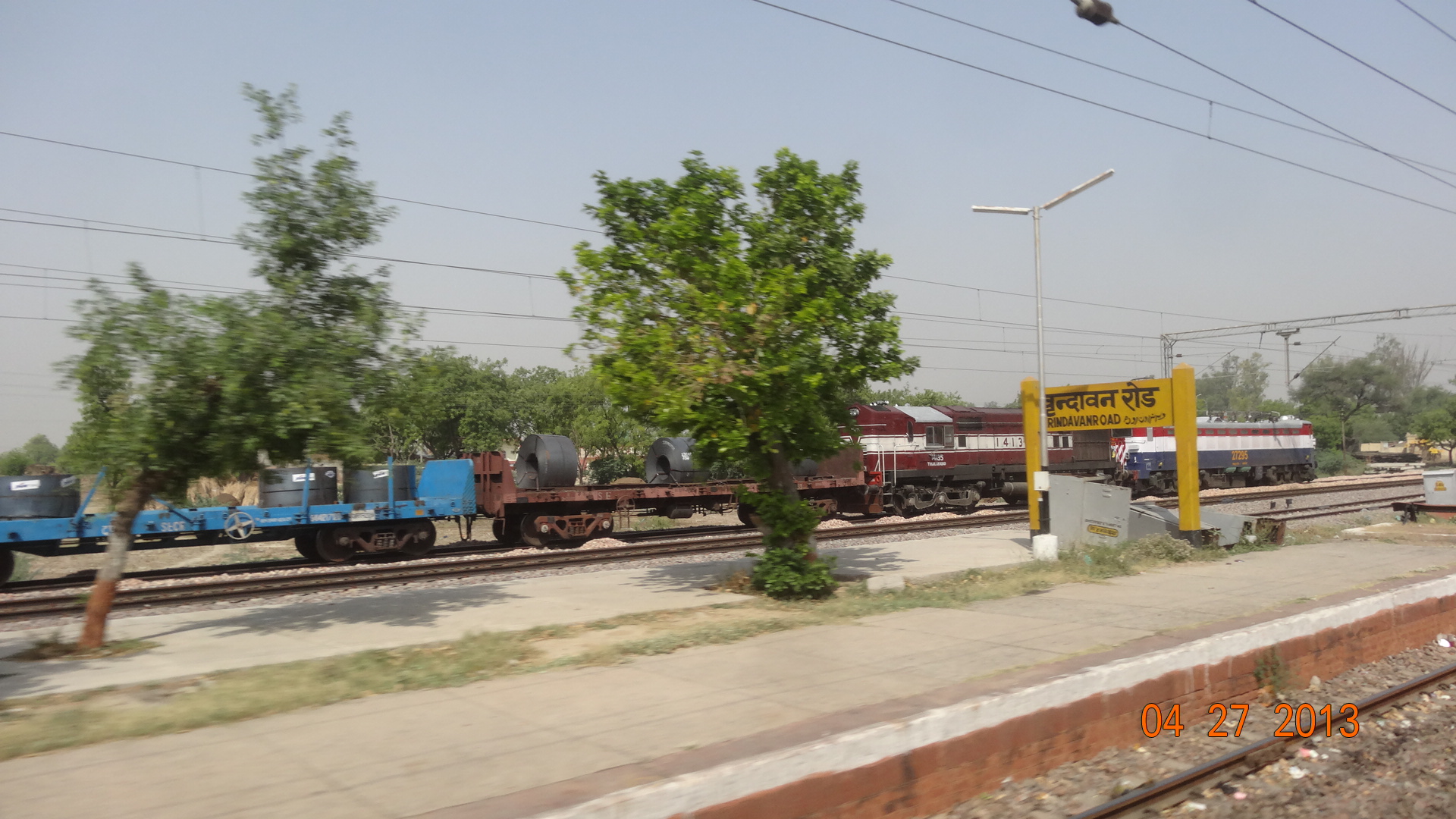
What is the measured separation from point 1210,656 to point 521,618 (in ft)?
24.0

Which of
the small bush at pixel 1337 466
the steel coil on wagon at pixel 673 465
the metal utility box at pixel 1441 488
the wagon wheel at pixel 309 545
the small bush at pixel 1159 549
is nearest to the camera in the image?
the small bush at pixel 1159 549

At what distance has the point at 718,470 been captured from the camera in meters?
26.2

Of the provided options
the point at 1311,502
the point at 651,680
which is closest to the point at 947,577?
the point at 651,680

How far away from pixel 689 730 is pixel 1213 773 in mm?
3645

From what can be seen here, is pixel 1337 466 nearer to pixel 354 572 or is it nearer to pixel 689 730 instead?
pixel 354 572

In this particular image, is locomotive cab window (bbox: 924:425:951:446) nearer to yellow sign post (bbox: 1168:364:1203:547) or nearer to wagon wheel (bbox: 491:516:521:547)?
yellow sign post (bbox: 1168:364:1203:547)

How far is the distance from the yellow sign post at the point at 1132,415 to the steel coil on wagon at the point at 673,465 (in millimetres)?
9409

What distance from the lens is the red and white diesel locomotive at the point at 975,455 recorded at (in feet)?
92.1

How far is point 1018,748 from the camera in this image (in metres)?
6.34

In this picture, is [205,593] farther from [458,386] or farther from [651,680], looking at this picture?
[458,386]

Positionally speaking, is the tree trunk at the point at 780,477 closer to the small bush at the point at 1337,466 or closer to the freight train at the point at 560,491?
the freight train at the point at 560,491

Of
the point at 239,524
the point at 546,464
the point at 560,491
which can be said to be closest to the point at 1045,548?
the point at 560,491
